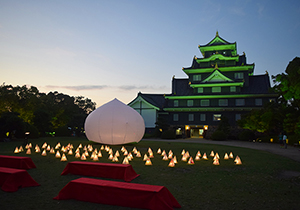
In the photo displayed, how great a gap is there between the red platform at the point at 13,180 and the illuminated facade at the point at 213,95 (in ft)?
115

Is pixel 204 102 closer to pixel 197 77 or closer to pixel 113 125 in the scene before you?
pixel 197 77

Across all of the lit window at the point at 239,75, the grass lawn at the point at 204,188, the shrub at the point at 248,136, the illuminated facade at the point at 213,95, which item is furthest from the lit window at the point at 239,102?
the grass lawn at the point at 204,188

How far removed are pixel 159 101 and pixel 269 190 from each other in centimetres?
4089

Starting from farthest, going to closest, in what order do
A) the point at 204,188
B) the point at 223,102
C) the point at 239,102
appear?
1. the point at 223,102
2. the point at 239,102
3. the point at 204,188

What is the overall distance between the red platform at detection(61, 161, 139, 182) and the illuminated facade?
33.1m

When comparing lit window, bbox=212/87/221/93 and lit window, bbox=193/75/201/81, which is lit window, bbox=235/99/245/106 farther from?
lit window, bbox=193/75/201/81

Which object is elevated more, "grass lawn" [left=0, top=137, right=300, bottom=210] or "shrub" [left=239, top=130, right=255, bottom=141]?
"shrub" [left=239, top=130, right=255, bottom=141]

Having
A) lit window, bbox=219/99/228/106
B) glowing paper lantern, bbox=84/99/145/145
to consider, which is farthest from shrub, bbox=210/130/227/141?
glowing paper lantern, bbox=84/99/145/145

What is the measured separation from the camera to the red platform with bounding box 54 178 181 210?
5297 millimetres

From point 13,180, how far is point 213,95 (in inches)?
1481

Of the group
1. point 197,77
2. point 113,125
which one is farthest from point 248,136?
point 113,125

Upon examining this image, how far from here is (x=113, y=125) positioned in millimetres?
18953

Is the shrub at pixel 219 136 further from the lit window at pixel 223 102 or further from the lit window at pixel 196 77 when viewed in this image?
the lit window at pixel 196 77

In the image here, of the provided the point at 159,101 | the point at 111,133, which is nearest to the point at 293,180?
the point at 111,133
